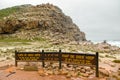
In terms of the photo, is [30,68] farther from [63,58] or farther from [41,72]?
[63,58]

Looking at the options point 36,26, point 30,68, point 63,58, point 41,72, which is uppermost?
point 36,26

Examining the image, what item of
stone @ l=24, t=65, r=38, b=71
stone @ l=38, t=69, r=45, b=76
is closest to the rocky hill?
stone @ l=24, t=65, r=38, b=71

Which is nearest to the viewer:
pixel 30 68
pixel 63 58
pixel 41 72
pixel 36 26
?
pixel 41 72

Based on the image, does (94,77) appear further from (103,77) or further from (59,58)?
(59,58)

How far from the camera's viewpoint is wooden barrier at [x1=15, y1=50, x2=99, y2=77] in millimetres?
22031

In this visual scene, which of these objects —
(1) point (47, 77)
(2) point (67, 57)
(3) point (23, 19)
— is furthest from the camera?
(3) point (23, 19)

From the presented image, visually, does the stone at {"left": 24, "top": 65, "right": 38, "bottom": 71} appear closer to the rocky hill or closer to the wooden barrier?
the wooden barrier

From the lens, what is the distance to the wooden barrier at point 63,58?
22.0 m

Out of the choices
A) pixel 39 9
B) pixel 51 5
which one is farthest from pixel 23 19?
pixel 51 5

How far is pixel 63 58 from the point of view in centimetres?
2392

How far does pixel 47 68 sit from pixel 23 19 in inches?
2470

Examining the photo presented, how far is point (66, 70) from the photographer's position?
77.4ft


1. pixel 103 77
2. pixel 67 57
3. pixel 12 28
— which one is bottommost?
pixel 103 77

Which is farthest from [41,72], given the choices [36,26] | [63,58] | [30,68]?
[36,26]
